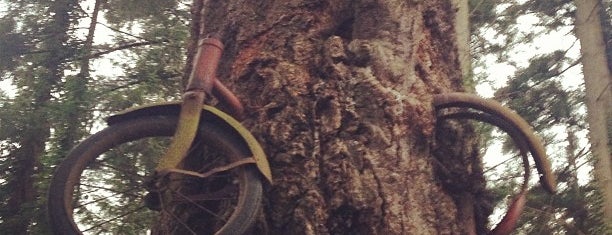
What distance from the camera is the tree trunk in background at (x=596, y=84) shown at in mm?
8008

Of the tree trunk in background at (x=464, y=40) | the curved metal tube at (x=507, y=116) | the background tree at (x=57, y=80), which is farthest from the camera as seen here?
the background tree at (x=57, y=80)

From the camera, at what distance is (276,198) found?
2.55 meters

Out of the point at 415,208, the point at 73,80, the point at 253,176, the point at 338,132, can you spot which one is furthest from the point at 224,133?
the point at 73,80

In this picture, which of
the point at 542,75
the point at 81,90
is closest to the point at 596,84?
the point at 542,75

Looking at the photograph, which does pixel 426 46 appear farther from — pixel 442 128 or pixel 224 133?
pixel 224 133

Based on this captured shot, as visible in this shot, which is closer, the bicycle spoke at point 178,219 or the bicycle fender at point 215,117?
the bicycle fender at point 215,117

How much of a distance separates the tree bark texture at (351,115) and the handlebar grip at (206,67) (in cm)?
19

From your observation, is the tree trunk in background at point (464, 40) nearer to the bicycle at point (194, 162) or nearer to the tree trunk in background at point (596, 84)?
the bicycle at point (194, 162)

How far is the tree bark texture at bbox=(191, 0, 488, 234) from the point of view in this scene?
2521mm

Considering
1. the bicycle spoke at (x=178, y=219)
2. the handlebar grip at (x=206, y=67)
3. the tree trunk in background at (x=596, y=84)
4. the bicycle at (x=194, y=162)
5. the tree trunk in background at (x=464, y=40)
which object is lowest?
the bicycle spoke at (x=178, y=219)

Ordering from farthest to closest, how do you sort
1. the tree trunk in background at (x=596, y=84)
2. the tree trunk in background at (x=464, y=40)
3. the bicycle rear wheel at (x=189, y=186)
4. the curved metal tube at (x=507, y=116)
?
1. the tree trunk in background at (x=596, y=84)
2. the tree trunk in background at (x=464, y=40)
3. the curved metal tube at (x=507, y=116)
4. the bicycle rear wheel at (x=189, y=186)

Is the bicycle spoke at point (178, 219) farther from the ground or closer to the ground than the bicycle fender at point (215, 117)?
closer to the ground

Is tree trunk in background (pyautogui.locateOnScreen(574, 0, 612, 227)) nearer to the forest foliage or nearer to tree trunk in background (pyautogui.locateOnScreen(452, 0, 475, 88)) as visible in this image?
the forest foliage

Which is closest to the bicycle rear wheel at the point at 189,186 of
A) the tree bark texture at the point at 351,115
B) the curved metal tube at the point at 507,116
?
the tree bark texture at the point at 351,115
